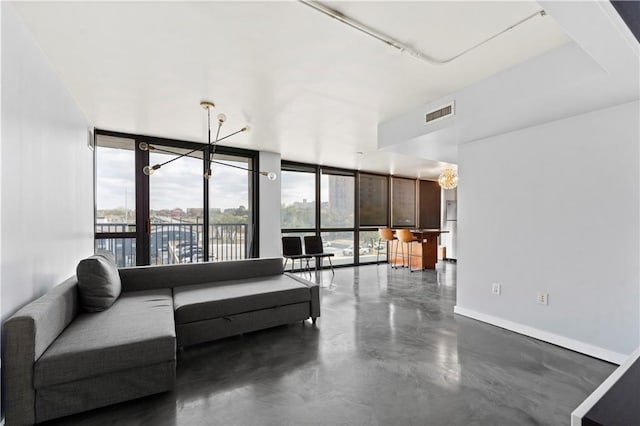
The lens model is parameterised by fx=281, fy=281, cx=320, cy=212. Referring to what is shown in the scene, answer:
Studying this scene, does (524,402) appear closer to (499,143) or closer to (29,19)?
(499,143)

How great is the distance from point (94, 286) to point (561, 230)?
4.23 meters

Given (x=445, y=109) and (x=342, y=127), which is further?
(x=342, y=127)

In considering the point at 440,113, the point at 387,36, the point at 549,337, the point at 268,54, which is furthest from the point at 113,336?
the point at 549,337

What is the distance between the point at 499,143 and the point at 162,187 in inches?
191

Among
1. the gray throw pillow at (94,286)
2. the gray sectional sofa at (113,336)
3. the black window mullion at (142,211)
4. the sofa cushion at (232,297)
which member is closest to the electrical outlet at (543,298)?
the sofa cushion at (232,297)

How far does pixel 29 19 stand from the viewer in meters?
1.80

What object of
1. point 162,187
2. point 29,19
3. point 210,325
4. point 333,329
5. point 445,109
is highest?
point 29,19

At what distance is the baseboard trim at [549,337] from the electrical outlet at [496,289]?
0.28 m

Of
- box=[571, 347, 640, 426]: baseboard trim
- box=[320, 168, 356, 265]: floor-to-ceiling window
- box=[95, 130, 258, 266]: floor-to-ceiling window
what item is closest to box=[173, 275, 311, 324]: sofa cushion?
box=[95, 130, 258, 266]: floor-to-ceiling window

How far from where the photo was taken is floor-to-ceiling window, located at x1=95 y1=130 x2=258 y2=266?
4250mm

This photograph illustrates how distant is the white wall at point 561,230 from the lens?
234 cm

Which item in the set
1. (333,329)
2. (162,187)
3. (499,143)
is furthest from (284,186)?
(499,143)

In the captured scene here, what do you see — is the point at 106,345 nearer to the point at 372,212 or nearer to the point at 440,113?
the point at 440,113

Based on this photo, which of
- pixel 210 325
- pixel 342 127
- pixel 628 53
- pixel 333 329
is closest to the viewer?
pixel 628 53
